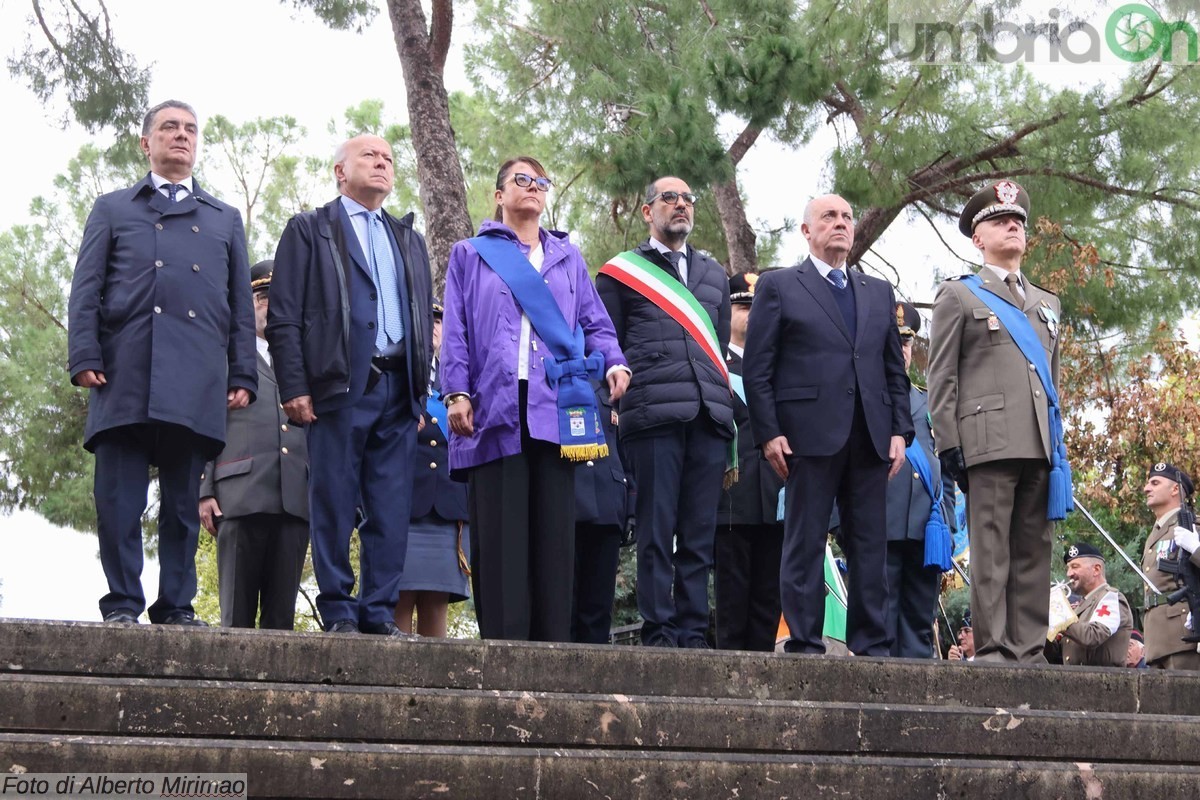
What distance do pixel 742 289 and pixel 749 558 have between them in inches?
62.0

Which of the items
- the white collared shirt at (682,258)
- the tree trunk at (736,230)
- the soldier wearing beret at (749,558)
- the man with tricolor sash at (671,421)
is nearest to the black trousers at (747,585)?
the soldier wearing beret at (749,558)

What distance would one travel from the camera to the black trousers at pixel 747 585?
24.3 ft

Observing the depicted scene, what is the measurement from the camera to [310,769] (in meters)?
4.48

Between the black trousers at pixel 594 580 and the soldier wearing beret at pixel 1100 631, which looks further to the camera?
the soldier wearing beret at pixel 1100 631

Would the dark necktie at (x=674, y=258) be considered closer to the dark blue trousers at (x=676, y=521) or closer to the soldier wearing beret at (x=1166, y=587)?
the dark blue trousers at (x=676, y=521)

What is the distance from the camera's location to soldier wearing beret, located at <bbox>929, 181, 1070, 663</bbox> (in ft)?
22.0

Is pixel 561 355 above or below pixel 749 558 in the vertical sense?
above

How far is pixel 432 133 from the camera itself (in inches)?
507

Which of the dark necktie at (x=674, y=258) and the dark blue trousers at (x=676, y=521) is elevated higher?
the dark necktie at (x=674, y=258)

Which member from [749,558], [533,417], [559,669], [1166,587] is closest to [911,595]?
[749,558]

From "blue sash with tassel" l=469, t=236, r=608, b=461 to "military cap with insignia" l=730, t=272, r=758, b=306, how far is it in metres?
2.07

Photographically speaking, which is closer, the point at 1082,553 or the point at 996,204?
the point at 996,204

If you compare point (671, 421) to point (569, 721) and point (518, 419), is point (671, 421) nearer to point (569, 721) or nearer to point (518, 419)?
point (518, 419)

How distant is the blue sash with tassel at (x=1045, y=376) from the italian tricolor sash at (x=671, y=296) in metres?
1.17
